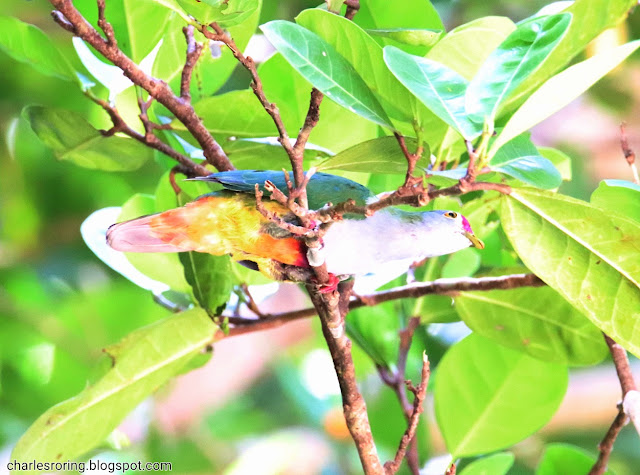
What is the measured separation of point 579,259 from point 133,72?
2.57 feet

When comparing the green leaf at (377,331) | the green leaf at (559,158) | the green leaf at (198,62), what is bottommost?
the green leaf at (377,331)

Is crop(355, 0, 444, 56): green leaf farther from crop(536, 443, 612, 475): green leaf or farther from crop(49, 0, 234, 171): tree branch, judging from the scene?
crop(536, 443, 612, 475): green leaf

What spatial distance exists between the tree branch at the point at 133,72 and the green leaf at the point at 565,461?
905 millimetres

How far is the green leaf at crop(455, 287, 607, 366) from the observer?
148 centimetres

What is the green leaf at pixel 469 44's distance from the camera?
1.27 metres

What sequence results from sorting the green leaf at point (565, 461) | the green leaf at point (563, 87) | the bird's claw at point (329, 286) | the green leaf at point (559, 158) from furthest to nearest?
the green leaf at point (559, 158) < the green leaf at point (565, 461) < the bird's claw at point (329, 286) < the green leaf at point (563, 87)

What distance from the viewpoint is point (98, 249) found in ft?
5.48

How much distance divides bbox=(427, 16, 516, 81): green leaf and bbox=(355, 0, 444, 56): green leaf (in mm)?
115

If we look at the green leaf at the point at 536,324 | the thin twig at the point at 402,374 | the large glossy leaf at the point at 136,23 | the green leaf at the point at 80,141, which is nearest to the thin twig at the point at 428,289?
the green leaf at the point at 536,324

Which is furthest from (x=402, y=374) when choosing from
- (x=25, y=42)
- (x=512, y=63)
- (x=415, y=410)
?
(x=25, y=42)

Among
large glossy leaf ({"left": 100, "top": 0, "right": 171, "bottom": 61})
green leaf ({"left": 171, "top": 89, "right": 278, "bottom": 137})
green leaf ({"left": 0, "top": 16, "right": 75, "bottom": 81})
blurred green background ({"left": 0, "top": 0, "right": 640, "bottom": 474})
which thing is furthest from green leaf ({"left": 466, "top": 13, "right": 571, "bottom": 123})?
blurred green background ({"left": 0, "top": 0, "right": 640, "bottom": 474})

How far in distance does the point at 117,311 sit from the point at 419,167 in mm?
1376

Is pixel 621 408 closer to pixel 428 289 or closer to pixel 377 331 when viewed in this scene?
pixel 428 289

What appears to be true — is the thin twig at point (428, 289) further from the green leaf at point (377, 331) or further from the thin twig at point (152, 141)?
the thin twig at point (152, 141)
